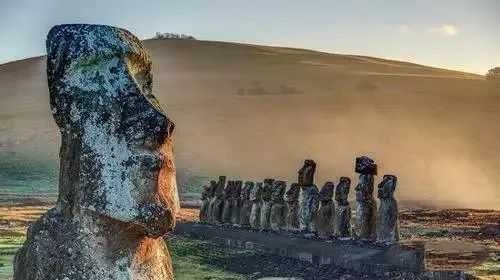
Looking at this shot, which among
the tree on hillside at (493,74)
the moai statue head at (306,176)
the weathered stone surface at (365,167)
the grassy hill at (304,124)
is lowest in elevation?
the moai statue head at (306,176)

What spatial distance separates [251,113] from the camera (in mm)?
87000

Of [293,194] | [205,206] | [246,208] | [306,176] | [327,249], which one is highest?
[306,176]

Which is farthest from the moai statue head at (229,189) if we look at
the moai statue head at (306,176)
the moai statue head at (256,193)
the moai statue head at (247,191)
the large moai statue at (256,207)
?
the moai statue head at (306,176)

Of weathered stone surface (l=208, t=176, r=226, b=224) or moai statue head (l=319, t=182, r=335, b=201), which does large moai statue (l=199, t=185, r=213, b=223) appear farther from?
moai statue head (l=319, t=182, r=335, b=201)

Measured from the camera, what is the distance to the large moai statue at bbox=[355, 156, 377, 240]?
20.4m

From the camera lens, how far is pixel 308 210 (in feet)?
78.5

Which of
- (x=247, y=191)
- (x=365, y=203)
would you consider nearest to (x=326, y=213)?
(x=365, y=203)

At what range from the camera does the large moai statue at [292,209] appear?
24.6 metres

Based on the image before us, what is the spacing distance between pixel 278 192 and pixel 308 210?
2723mm

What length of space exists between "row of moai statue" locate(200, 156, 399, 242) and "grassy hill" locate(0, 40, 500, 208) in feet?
70.7

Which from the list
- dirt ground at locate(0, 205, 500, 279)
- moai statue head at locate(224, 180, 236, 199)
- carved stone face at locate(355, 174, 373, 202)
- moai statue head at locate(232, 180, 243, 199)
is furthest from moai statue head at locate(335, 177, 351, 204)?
moai statue head at locate(224, 180, 236, 199)

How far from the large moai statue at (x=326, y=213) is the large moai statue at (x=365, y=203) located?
1707mm

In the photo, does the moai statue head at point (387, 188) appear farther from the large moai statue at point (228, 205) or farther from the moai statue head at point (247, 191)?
the large moai statue at point (228, 205)

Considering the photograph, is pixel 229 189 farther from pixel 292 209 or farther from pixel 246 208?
pixel 292 209
